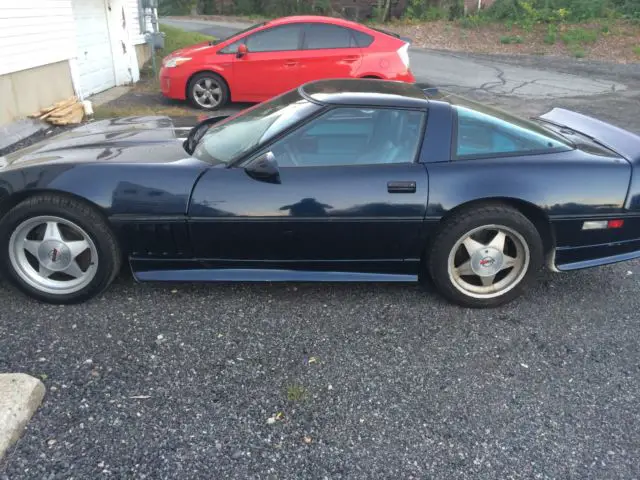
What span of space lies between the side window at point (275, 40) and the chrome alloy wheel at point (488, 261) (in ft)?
20.1

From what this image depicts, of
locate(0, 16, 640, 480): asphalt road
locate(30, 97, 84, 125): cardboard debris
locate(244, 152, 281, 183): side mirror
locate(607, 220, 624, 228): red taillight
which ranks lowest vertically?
locate(0, 16, 640, 480): asphalt road

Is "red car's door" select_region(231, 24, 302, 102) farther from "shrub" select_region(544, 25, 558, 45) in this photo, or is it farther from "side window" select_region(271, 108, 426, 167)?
"shrub" select_region(544, 25, 558, 45)

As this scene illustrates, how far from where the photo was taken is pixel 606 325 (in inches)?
130

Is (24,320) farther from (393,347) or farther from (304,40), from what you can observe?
(304,40)

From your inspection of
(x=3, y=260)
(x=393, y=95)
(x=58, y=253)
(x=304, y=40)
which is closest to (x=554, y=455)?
(x=393, y=95)

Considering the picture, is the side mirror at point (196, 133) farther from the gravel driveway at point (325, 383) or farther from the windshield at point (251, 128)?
the gravel driveway at point (325, 383)

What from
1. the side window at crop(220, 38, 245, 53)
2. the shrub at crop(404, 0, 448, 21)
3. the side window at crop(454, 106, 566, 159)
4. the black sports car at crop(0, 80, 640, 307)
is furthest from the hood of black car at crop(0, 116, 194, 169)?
the shrub at crop(404, 0, 448, 21)

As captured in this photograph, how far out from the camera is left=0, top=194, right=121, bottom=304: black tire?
10.1ft

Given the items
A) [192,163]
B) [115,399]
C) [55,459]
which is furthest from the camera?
[192,163]

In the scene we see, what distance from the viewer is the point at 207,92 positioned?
867 centimetres

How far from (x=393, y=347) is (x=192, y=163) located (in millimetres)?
1559

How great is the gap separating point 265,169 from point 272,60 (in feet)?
19.4

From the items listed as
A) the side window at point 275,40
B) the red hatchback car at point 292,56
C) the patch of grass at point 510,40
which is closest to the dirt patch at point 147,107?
the red hatchback car at point 292,56

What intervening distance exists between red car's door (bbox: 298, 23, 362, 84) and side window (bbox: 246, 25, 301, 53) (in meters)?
0.15
